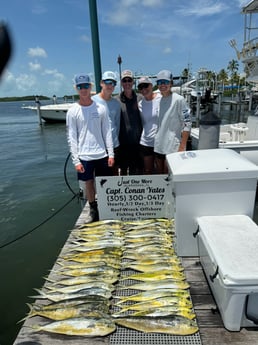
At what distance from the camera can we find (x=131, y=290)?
7.64ft

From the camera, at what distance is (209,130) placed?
12.0 feet

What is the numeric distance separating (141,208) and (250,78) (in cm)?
765

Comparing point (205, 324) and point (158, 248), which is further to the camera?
point (158, 248)

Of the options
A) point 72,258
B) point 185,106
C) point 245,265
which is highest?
point 185,106

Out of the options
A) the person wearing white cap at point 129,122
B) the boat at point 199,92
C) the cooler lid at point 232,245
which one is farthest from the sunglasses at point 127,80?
the boat at point 199,92

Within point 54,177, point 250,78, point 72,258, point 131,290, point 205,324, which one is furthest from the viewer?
point 54,177

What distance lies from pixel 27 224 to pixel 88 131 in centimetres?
372

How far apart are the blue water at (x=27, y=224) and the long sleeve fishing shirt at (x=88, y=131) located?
85.6 inches

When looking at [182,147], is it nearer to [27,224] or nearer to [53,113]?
[27,224]

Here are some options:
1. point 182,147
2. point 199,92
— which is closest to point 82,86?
point 182,147

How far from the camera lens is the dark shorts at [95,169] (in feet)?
11.4

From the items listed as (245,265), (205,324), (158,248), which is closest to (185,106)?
(158,248)

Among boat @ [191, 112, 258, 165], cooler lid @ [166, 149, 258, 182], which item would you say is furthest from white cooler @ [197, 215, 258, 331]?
boat @ [191, 112, 258, 165]

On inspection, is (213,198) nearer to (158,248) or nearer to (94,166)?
(158,248)
